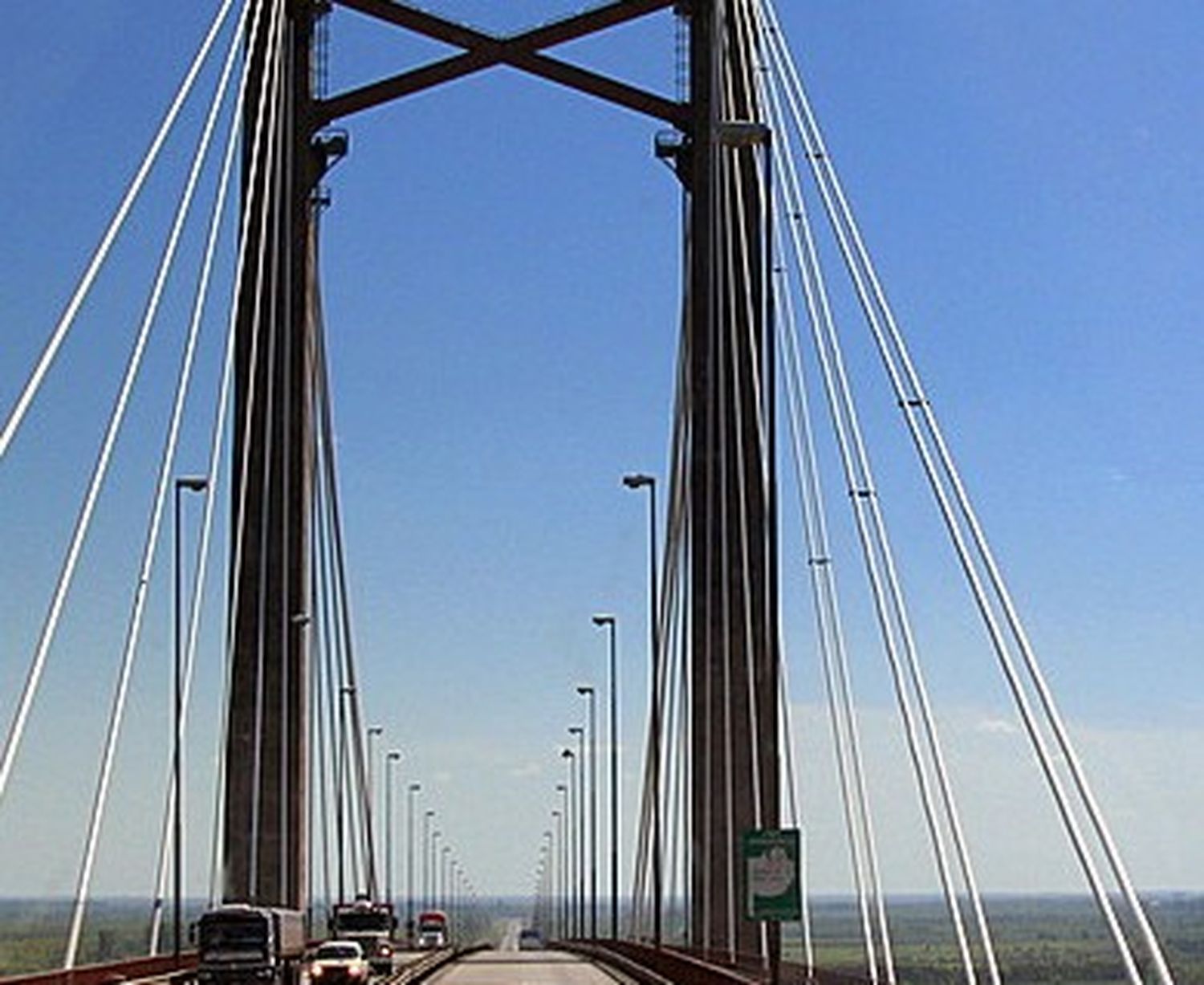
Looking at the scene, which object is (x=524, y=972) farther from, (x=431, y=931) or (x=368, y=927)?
(x=431, y=931)

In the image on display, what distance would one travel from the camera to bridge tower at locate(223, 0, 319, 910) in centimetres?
5581

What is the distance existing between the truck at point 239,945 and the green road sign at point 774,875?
21474 mm

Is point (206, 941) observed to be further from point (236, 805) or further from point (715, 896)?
point (715, 896)

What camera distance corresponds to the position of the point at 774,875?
32.6 metres

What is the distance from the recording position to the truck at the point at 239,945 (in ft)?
172

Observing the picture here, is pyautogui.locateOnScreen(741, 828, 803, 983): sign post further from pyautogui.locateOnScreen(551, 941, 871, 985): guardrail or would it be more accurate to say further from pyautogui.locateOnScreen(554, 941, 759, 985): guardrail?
pyautogui.locateOnScreen(554, 941, 759, 985): guardrail

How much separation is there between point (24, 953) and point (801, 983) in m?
33.6

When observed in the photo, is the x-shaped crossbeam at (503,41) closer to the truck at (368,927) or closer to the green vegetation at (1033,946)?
the green vegetation at (1033,946)

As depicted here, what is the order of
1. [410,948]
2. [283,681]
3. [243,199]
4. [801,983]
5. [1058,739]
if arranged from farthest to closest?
[410,948], [283,681], [243,199], [801,983], [1058,739]

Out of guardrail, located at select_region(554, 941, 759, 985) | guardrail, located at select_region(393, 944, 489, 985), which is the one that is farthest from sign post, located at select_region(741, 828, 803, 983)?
guardrail, located at select_region(393, 944, 489, 985)

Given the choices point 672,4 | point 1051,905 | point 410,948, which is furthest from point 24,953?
point 1051,905

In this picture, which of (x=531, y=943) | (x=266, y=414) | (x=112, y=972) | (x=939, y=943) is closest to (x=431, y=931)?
(x=531, y=943)

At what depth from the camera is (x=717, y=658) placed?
53.8m

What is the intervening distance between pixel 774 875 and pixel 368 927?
50790 mm
